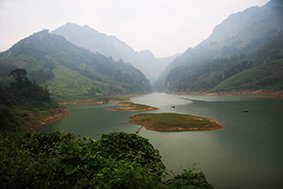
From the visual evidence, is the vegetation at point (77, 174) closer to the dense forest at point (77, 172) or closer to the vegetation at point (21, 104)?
the dense forest at point (77, 172)

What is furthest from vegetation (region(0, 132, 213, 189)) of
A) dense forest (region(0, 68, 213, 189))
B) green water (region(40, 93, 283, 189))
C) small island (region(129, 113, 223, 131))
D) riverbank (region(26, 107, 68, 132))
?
riverbank (region(26, 107, 68, 132))

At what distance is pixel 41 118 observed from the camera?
7112 cm

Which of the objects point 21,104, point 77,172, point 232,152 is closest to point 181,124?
point 232,152

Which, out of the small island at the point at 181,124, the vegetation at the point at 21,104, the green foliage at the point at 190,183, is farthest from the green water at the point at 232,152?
the vegetation at the point at 21,104

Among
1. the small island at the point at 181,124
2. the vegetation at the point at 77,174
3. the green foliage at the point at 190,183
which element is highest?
the vegetation at the point at 77,174

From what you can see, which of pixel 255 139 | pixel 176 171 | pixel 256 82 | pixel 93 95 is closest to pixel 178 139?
pixel 255 139

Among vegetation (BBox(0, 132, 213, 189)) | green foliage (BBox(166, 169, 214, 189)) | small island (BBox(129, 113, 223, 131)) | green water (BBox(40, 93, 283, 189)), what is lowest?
green water (BBox(40, 93, 283, 189))

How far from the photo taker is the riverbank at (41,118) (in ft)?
202

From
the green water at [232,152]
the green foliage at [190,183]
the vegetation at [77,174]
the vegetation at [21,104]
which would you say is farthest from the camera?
the vegetation at [21,104]

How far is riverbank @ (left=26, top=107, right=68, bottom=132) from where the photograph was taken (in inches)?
2422

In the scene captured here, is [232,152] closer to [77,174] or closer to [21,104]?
[77,174]

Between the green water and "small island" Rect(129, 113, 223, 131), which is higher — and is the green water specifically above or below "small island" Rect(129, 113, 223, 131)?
below

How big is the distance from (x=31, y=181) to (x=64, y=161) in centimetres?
214

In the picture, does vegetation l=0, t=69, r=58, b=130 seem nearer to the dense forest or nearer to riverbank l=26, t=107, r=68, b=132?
riverbank l=26, t=107, r=68, b=132
